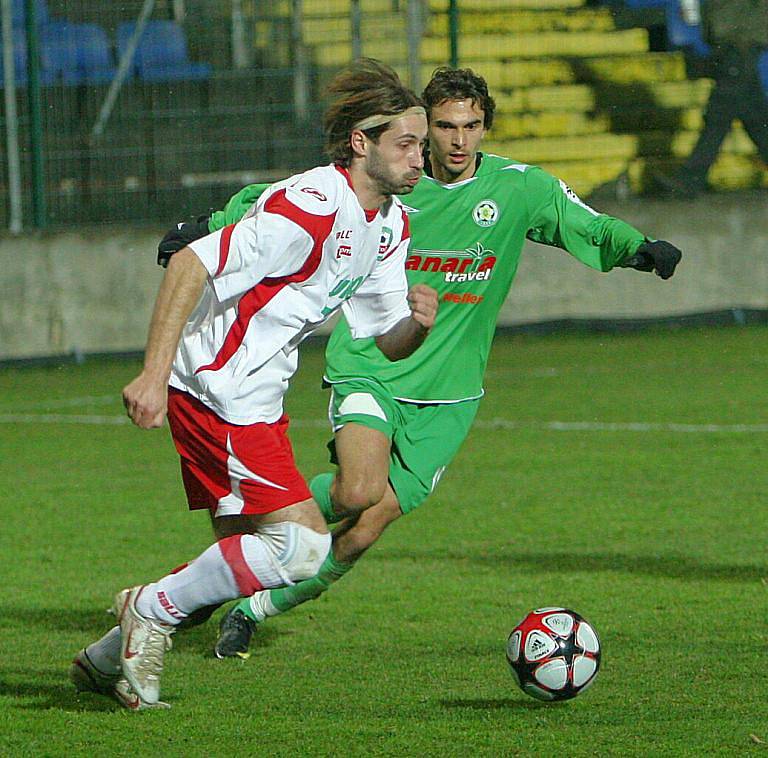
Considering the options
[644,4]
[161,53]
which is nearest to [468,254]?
[161,53]

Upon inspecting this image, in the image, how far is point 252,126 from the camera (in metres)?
17.3

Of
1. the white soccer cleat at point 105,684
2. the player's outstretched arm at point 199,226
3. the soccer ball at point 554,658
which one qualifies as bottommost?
A: the white soccer cleat at point 105,684

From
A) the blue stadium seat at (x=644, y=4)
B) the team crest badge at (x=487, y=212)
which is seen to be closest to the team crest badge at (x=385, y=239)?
the team crest badge at (x=487, y=212)

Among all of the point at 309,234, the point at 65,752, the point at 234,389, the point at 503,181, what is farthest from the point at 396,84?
the point at 65,752

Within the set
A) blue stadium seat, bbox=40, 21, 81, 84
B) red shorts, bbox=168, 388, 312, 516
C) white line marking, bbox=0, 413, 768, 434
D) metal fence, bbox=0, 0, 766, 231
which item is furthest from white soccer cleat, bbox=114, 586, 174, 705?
blue stadium seat, bbox=40, 21, 81, 84

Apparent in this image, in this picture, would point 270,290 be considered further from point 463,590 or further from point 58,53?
point 58,53

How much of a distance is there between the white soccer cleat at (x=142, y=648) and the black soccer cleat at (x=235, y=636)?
3.06 ft

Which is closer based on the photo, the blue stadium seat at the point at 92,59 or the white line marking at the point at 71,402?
the white line marking at the point at 71,402

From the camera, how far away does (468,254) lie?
6.65m

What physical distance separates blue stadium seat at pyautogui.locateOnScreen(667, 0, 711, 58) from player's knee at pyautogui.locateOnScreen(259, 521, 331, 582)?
50.9ft

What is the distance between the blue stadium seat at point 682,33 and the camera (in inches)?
769

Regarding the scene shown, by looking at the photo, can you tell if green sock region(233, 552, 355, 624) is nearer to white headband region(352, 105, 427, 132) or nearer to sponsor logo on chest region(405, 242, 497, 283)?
sponsor logo on chest region(405, 242, 497, 283)

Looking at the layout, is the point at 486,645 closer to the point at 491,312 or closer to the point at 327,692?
the point at 327,692

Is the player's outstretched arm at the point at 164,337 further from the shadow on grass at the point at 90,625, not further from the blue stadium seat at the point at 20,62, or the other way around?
the blue stadium seat at the point at 20,62
